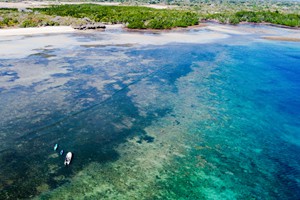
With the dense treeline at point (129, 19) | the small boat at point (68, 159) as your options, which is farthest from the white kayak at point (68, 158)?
the dense treeline at point (129, 19)

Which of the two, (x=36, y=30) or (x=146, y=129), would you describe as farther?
(x=36, y=30)

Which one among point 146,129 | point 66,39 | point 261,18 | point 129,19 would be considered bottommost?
point 146,129

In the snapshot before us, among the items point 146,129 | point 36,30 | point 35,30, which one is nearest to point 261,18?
point 36,30

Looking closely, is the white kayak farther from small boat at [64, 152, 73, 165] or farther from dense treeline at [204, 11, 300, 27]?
dense treeline at [204, 11, 300, 27]

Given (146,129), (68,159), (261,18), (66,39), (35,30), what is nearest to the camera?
(68,159)

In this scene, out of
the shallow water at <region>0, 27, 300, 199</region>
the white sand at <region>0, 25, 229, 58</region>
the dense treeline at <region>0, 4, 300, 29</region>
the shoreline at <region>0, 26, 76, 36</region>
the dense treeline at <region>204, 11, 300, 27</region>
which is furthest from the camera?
the dense treeline at <region>204, 11, 300, 27</region>

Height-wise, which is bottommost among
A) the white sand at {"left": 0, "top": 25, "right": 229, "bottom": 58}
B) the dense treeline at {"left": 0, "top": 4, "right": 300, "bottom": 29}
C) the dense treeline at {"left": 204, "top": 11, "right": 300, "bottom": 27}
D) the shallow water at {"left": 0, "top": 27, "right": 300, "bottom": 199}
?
the shallow water at {"left": 0, "top": 27, "right": 300, "bottom": 199}

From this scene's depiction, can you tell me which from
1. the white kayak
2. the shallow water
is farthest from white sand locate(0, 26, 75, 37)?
the white kayak

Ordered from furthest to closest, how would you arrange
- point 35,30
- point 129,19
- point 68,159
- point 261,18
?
1. point 261,18
2. point 129,19
3. point 35,30
4. point 68,159

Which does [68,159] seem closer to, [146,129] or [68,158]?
[68,158]
